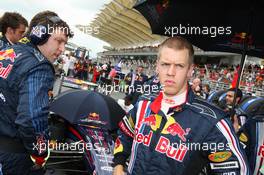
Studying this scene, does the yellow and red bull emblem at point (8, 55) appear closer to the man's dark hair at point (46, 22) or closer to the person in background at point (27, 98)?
the person in background at point (27, 98)

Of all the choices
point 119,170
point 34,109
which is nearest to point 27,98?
point 34,109

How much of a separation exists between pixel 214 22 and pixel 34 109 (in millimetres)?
2070

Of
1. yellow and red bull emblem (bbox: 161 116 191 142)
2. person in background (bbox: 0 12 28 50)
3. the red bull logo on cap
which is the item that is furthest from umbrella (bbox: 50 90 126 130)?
yellow and red bull emblem (bbox: 161 116 191 142)

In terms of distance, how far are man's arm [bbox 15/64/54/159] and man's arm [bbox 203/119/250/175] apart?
3.63ft

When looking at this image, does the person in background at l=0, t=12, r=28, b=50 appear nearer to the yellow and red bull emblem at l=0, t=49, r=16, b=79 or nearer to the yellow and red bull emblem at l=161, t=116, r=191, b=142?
the yellow and red bull emblem at l=0, t=49, r=16, b=79

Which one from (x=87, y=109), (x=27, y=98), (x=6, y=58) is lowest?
(x=87, y=109)

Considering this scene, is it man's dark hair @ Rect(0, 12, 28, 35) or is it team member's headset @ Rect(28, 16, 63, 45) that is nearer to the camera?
team member's headset @ Rect(28, 16, 63, 45)

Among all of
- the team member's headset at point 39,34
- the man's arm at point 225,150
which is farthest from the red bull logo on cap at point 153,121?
the team member's headset at point 39,34

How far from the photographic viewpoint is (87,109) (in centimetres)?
512

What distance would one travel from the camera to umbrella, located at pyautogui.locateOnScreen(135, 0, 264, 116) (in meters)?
3.34

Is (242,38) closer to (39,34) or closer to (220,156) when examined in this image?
(220,156)

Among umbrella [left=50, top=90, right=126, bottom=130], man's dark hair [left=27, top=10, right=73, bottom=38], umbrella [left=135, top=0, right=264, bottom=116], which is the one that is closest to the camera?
man's dark hair [left=27, top=10, right=73, bottom=38]

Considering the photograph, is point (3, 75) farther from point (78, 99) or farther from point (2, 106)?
point (78, 99)

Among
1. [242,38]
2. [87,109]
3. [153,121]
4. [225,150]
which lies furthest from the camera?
[87,109]
